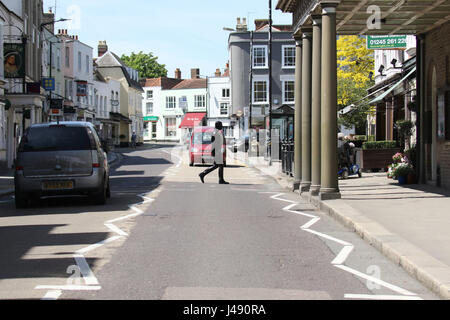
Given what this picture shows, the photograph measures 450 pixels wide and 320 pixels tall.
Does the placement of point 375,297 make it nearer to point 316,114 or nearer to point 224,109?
point 316,114

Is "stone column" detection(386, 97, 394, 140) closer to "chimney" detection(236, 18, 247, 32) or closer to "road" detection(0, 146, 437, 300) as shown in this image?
"road" detection(0, 146, 437, 300)

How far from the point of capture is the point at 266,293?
219 inches

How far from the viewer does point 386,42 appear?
20.1 meters

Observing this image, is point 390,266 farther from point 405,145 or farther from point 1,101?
point 1,101

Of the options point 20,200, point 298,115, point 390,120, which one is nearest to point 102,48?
point 390,120

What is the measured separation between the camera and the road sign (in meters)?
19.6

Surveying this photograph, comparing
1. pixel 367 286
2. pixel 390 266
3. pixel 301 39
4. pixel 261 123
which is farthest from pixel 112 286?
pixel 261 123

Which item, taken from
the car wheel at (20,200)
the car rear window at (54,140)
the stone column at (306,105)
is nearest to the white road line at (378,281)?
the car rear window at (54,140)

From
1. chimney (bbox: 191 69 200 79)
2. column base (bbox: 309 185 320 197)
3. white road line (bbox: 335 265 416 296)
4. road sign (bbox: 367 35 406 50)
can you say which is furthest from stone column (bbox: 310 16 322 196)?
chimney (bbox: 191 69 200 79)

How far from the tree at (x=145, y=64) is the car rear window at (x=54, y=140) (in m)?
91.8

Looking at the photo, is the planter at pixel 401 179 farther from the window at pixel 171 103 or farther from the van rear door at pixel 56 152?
the window at pixel 171 103

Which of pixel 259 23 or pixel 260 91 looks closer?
pixel 260 91

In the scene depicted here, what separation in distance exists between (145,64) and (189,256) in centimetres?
9957

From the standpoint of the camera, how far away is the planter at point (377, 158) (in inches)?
955
